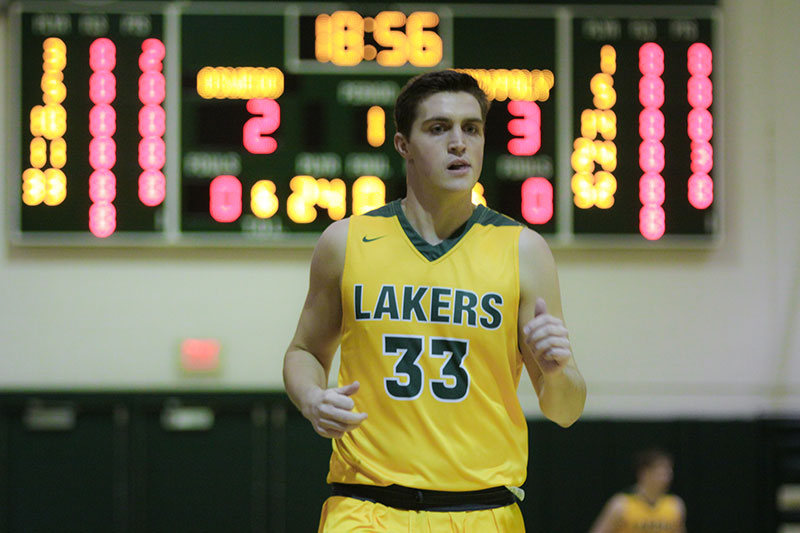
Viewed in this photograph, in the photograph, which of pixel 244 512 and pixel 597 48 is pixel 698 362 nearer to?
pixel 597 48

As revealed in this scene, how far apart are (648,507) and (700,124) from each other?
2.12m

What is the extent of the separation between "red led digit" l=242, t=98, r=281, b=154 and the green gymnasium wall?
137 centimetres

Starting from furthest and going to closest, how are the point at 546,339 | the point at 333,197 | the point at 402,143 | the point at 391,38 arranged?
the point at 391,38 < the point at 333,197 < the point at 402,143 < the point at 546,339

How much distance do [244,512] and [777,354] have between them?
3.22 metres

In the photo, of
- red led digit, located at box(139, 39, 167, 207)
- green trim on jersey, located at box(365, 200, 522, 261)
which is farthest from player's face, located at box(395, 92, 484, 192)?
red led digit, located at box(139, 39, 167, 207)

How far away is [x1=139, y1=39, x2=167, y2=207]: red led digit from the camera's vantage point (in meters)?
4.95

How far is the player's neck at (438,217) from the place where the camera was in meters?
2.35

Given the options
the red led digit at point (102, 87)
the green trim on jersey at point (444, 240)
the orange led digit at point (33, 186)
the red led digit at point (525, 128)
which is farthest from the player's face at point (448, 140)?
the orange led digit at point (33, 186)

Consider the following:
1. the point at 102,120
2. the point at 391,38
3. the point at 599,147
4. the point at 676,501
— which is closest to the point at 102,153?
the point at 102,120

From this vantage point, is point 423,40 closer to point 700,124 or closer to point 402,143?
point 700,124

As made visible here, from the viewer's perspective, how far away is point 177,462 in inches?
198

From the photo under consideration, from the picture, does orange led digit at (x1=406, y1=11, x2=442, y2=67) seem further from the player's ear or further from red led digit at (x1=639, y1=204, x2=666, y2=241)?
the player's ear

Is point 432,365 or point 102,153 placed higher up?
point 102,153

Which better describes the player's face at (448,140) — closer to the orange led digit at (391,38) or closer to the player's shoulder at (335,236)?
the player's shoulder at (335,236)
